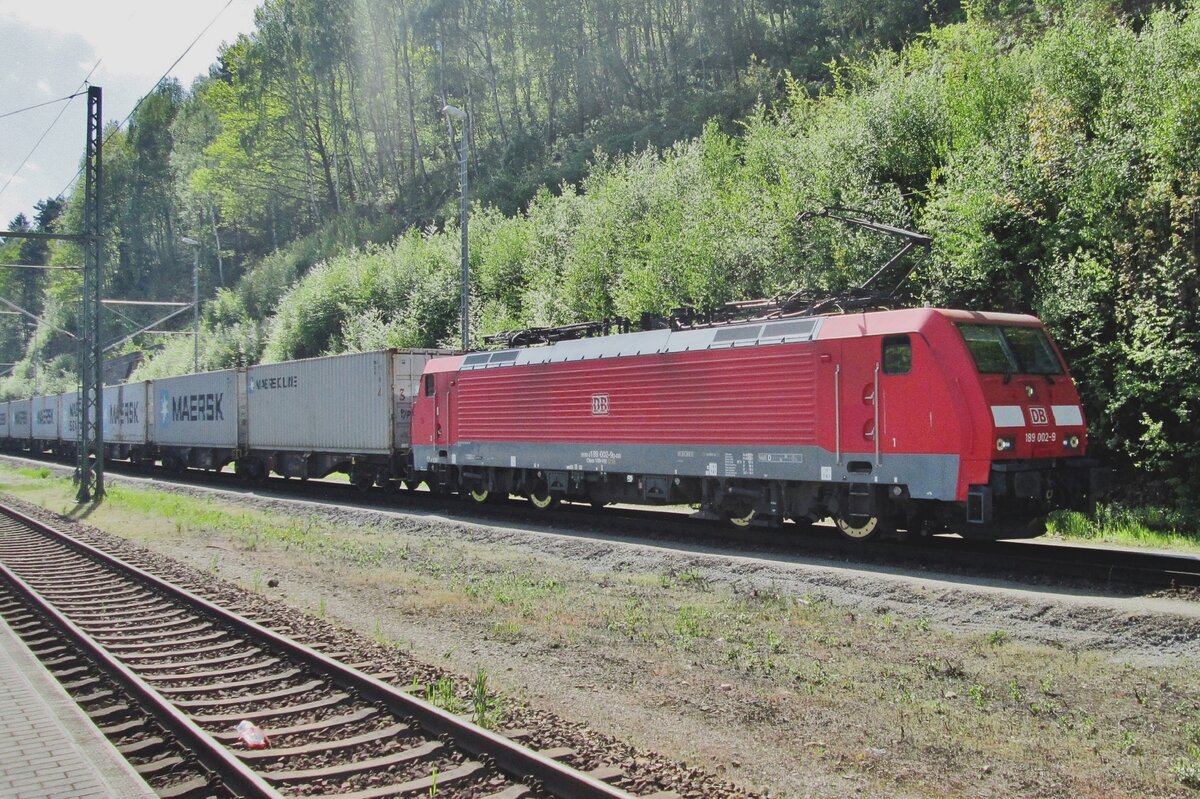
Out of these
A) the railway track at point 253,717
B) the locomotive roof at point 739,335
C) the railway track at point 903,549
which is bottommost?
the railway track at point 253,717

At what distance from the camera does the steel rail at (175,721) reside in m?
5.98

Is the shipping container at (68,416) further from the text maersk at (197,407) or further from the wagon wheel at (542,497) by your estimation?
the wagon wheel at (542,497)

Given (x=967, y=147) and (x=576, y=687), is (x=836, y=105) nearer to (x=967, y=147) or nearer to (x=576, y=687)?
(x=967, y=147)

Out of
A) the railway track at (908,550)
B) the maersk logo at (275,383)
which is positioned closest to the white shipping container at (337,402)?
the maersk logo at (275,383)

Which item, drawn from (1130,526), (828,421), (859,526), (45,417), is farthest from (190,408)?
(1130,526)

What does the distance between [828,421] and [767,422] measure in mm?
1174

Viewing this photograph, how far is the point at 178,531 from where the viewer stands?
1953 centimetres

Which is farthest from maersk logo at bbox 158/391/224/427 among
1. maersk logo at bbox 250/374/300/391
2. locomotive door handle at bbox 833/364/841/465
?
locomotive door handle at bbox 833/364/841/465

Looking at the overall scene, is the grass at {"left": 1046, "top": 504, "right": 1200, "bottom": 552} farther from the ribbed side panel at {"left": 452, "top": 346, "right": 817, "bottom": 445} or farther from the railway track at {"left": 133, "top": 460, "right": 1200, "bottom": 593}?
the ribbed side panel at {"left": 452, "top": 346, "right": 817, "bottom": 445}

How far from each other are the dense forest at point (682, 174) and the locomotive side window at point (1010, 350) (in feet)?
10.9

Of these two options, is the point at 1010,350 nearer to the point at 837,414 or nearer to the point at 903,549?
the point at 837,414

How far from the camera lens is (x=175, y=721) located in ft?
23.7

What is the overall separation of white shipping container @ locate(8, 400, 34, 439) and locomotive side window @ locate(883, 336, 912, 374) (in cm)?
5564

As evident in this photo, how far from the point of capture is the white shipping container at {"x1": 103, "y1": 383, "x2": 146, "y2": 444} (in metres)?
40.0
